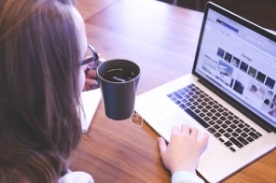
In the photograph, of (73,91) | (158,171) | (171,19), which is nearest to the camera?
(73,91)

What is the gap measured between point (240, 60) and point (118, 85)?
31 cm

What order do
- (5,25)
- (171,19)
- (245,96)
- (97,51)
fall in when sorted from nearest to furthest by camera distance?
1. (5,25)
2. (245,96)
3. (97,51)
4. (171,19)

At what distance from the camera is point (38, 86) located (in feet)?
1.88

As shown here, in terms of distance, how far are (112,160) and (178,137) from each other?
0.16 meters

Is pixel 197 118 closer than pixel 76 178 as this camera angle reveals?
No

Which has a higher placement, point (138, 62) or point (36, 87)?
point (36, 87)

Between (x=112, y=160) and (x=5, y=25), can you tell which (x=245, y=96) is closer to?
(x=112, y=160)

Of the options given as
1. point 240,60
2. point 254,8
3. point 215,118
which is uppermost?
point 240,60

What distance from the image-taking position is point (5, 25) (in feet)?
1.73

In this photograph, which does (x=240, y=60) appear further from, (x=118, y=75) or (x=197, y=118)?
(x=118, y=75)

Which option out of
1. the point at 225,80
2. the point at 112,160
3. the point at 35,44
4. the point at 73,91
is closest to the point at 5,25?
the point at 35,44

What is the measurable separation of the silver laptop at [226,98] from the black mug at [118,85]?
64mm

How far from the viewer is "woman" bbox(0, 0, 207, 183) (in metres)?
0.53

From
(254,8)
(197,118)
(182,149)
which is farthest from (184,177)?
(254,8)
